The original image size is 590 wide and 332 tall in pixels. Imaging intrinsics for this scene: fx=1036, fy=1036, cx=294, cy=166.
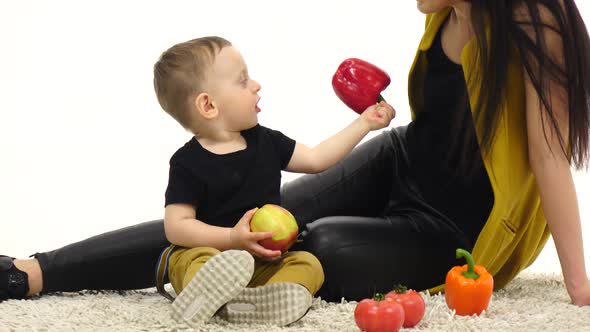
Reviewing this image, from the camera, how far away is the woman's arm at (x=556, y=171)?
7.11ft

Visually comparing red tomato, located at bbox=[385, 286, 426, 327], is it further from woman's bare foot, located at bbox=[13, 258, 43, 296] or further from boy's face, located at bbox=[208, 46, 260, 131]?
woman's bare foot, located at bbox=[13, 258, 43, 296]

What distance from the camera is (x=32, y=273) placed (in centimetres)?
234

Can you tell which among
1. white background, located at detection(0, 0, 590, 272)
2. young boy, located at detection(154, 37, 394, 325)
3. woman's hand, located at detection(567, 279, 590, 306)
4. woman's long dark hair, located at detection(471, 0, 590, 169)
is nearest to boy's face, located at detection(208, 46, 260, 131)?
young boy, located at detection(154, 37, 394, 325)

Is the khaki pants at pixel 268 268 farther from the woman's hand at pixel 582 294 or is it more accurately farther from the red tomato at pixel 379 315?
the woman's hand at pixel 582 294

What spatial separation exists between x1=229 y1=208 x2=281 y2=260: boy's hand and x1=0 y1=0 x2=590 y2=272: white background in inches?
73.5

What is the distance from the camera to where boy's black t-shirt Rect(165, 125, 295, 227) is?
2156 mm

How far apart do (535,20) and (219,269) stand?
2.76 feet

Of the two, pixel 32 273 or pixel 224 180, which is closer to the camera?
pixel 224 180

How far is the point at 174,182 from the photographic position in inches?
85.1

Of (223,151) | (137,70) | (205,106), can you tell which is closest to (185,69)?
(205,106)

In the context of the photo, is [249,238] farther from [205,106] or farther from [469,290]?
[469,290]

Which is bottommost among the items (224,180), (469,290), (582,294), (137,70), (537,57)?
(582,294)

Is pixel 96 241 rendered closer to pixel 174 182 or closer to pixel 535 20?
pixel 174 182

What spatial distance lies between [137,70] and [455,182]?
7.74 ft
